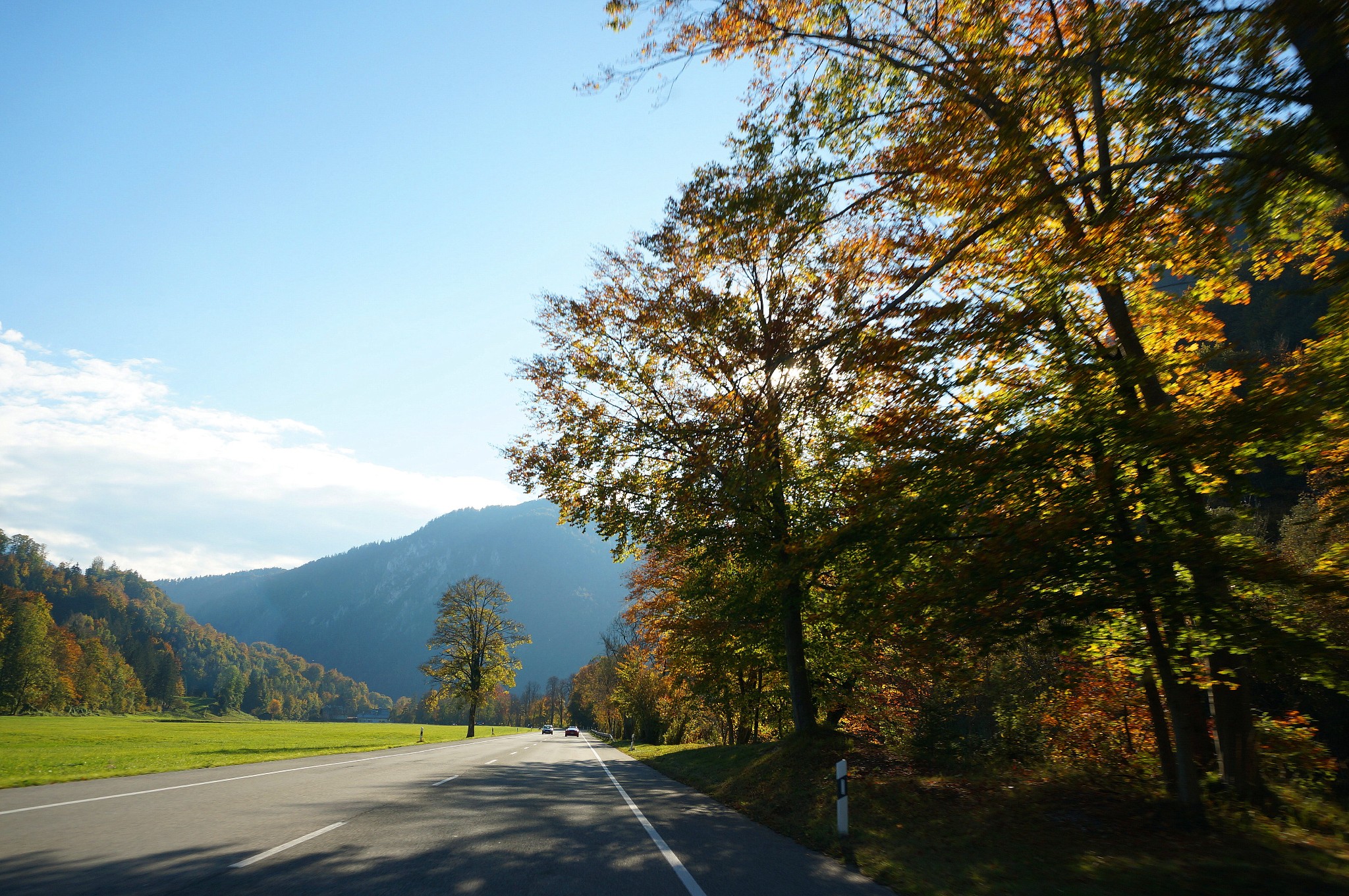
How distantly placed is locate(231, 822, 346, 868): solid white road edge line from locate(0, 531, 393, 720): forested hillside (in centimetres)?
10122

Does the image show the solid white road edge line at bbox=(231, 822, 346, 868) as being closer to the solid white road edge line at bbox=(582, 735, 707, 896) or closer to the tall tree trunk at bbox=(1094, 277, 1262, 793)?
the solid white road edge line at bbox=(582, 735, 707, 896)

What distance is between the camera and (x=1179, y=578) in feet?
24.4

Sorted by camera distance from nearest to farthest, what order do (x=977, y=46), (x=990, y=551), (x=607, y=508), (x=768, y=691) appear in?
(x=990, y=551)
(x=977, y=46)
(x=607, y=508)
(x=768, y=691)

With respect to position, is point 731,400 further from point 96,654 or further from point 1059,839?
point 96,654

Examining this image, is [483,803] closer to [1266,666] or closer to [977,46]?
[1266,666]

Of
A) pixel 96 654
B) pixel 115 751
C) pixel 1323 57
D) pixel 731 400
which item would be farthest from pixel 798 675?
pixel 96 654

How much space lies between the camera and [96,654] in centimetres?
10469

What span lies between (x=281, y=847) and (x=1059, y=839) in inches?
328

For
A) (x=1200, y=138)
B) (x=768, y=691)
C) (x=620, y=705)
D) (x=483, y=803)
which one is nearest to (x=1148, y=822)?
(x=1200, y=138)

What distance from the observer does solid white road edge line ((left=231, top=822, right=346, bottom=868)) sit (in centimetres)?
574

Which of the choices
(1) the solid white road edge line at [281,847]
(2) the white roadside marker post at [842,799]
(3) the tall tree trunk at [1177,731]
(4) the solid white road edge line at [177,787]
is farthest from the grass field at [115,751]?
(3) the tall tree trunk at [1177,731]

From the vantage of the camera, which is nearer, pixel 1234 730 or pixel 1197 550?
pixel 1197 550

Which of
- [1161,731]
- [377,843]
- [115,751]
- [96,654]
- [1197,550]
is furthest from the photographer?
[96,654]

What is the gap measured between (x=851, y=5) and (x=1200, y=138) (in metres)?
4.69
